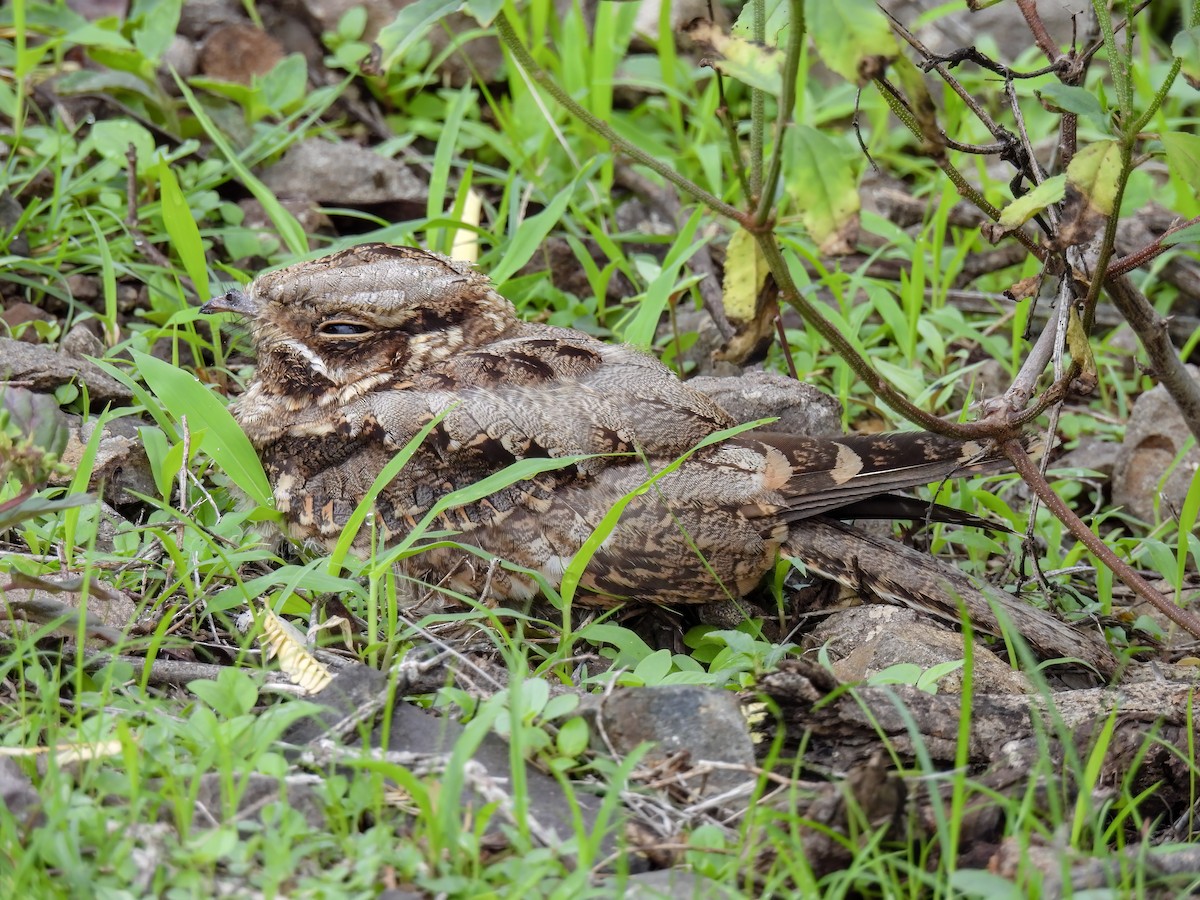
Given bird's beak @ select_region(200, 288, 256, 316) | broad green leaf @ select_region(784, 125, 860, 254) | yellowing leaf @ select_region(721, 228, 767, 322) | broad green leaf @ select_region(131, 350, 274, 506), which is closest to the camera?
broad green leaf @ select_region(784, 125, 860, 254)

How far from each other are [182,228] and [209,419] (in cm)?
87

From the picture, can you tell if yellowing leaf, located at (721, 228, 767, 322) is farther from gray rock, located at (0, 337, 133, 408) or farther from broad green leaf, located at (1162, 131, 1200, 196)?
gray rock, located at (0, 337, 133, 408)

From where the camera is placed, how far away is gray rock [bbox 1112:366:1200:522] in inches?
146

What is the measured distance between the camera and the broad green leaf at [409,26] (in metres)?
2.10

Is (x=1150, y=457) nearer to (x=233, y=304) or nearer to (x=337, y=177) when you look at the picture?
(x=233, y=304)

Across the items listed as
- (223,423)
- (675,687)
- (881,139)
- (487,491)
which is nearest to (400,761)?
(675,687)

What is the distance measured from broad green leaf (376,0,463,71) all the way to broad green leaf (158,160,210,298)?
1.71m

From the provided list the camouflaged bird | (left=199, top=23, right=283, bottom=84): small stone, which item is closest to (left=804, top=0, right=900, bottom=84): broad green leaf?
the camouflaged bird

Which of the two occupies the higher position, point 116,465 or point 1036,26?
point 1036,26

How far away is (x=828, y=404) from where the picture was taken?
11.6 feet

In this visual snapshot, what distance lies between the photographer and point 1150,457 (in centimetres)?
380

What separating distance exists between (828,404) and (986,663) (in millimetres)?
1020

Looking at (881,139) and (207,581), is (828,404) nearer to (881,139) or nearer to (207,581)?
(207,581)

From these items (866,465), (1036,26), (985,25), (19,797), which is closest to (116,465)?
(19,797)
